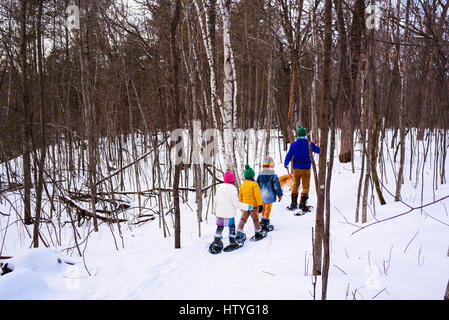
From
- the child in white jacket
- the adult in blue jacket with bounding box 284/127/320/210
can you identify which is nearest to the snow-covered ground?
the child in white jacket

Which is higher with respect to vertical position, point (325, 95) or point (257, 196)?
point (325, 95)

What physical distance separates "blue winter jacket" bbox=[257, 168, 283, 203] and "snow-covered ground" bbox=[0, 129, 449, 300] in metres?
0.60

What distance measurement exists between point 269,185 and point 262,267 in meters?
1.92

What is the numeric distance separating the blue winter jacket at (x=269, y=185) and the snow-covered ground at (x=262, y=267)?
596 millimetres

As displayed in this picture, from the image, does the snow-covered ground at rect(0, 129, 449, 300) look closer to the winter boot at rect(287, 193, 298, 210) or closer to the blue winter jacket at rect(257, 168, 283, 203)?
the blue winter jacket at rect(257, 168, 283, 203)

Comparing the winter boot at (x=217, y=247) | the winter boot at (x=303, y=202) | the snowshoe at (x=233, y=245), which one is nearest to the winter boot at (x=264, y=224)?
the snowshoe at (x=233, y=245)

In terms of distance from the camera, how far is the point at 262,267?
3289mm

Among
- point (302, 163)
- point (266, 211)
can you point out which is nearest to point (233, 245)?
point (266, 211)

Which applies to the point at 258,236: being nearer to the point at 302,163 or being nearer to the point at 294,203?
the point at 294,203

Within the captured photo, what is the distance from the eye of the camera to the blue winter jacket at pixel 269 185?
194 inches

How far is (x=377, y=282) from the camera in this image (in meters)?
2.53

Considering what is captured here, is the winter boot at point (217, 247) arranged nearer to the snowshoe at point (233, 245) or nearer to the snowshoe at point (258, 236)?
the snowshoe at point (233, 245)
